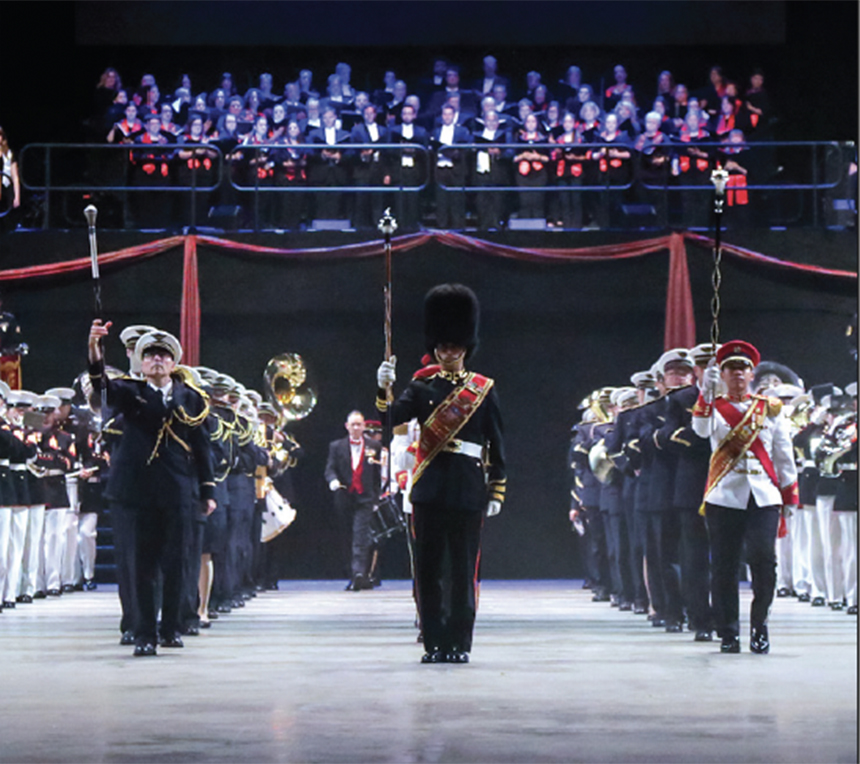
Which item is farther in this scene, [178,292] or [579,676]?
[178,292]

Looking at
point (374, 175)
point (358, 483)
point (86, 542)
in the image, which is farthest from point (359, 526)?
point (374, 175)

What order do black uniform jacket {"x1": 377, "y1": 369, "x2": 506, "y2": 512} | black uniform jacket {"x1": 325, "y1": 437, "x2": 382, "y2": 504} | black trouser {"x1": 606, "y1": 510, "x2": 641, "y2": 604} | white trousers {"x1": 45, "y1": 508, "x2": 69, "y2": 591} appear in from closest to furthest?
1. black uniform jacket {"x1": 377, "y1": 369, "x2": 506, "y2": 512}
2. black trouser {"x1": 606, "y1": 510, "x2": 641, "y2": 604}
3. white trousers {"x1": 45, "y1": 508, "x2": 69, "y2": 591}
4. black uniform jacket {"x1": 325, "y1": 437, "x2": 382, "y2": 504}

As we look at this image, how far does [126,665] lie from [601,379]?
10.9 meters

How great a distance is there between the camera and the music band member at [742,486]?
9023 millimetres

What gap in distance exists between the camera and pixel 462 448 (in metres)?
8.61

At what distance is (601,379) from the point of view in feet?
62.0

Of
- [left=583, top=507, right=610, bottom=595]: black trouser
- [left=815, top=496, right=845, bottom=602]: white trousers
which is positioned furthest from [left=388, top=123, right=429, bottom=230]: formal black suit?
[left=815, top=496, right=845, bottom=602]: white trousers

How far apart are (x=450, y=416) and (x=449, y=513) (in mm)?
477

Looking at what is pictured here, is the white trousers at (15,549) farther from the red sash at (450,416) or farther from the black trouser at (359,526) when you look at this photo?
the red sash at (450,416)

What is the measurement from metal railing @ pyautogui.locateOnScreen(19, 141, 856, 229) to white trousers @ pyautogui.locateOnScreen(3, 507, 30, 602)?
4.04m

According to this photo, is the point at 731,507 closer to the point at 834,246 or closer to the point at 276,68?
the point at 834,246

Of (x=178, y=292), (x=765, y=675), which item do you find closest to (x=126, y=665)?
(x=765, y=675)

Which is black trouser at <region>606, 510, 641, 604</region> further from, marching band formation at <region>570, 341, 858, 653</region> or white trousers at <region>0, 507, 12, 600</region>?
white trousers at <region>0, 507, 12, 600</region>

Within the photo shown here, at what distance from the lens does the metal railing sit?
1697 centimetres
